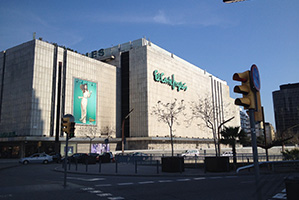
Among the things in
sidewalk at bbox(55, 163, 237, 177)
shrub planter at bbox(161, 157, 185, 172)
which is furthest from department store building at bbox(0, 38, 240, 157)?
shrub planter at bbox(161, 157, 185, 172)

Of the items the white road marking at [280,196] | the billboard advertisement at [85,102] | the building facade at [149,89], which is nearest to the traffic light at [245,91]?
the white road marking at [280,196]

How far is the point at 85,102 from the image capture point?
61.3 meters

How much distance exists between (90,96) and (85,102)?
2.14m

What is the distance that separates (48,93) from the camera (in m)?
55.9

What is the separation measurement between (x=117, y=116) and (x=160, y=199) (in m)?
61.2

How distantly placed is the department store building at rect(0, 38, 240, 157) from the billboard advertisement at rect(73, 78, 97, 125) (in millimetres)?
236

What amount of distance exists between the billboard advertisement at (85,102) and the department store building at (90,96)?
0.24 meters

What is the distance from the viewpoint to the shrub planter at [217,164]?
64.9ft

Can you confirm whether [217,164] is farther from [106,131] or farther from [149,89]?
[149,89]

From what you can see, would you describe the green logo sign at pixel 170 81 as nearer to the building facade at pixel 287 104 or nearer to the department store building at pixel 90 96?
the department store building at pixel 90 96

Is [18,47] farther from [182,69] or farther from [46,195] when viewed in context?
[46,195]

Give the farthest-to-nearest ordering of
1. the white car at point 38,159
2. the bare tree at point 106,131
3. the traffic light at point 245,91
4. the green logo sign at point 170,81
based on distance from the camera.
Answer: the green logo sign at point 170,81 → the bare tree at point 106,131 → the white car at point 38,159 → the traffic light at point 245,91

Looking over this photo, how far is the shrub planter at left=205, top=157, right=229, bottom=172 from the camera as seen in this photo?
64.9 feet

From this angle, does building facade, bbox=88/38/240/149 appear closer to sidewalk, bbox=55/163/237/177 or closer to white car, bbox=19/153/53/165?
white car, bbox=19/153/53/165
